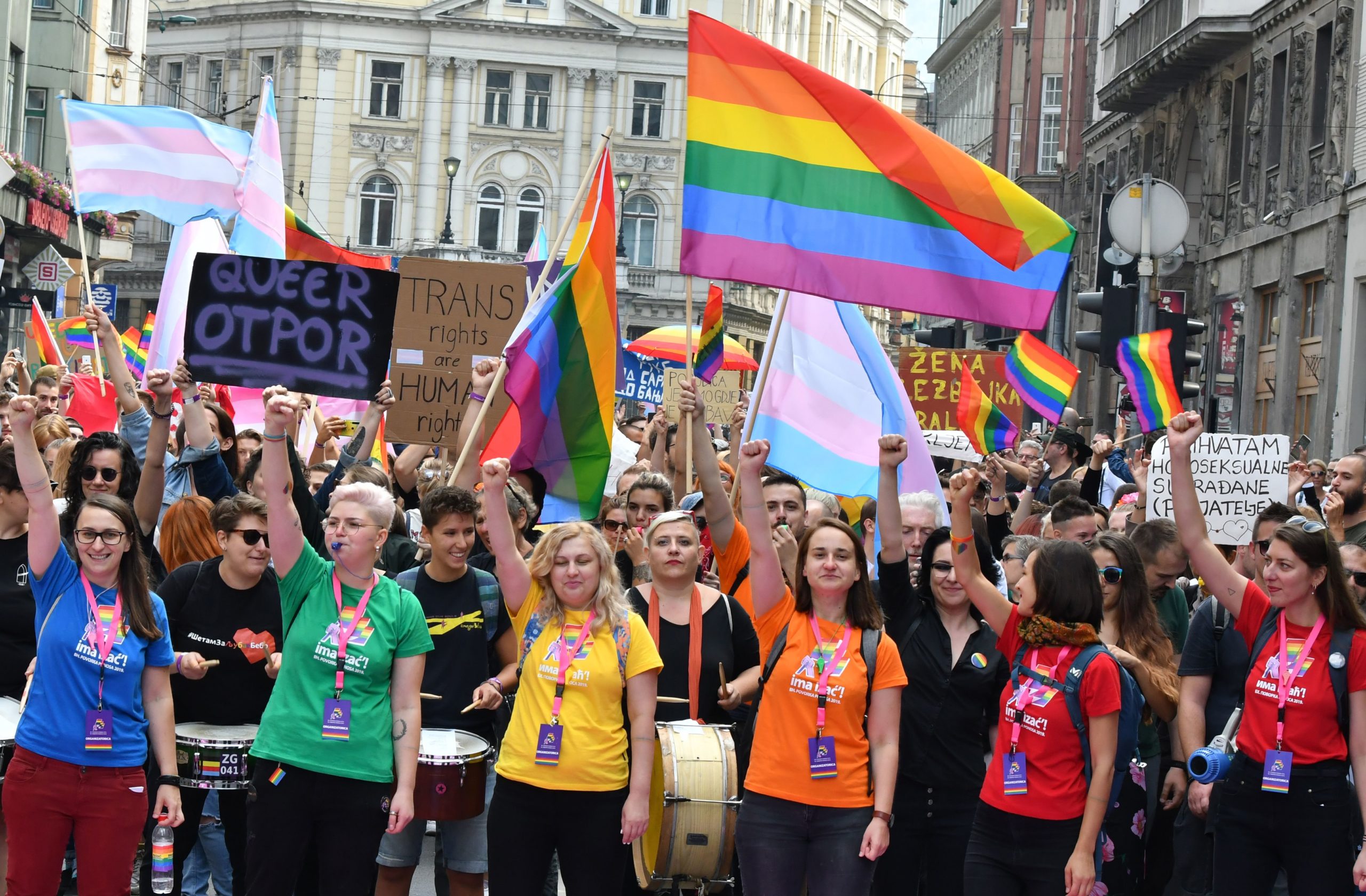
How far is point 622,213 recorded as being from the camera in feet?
188

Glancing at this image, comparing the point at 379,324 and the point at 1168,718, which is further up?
the point at 379,324

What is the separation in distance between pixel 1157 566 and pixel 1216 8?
23.3 meters

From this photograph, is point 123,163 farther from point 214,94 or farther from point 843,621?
point 214,94

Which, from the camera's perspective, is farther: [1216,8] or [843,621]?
[1216,8]

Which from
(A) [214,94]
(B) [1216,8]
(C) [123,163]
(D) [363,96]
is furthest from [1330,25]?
(A) [214,94]

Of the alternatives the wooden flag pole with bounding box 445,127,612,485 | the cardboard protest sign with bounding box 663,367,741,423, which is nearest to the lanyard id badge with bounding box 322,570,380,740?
the wooden flag pole with bounding box 445,127,612,485

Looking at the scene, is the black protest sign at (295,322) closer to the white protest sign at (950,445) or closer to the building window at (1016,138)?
the white protest sign at (950,445)

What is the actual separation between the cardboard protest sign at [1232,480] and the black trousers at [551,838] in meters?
3.82

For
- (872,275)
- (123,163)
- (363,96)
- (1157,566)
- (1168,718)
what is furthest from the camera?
(363,96)

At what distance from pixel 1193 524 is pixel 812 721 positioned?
1.66 metres

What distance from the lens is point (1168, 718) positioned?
269 inches

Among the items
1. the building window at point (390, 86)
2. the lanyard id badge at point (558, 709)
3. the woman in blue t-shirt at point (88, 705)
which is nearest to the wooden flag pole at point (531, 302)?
the lanyard id badge at point (558, 709)

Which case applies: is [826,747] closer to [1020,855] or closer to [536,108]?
[1020,855]

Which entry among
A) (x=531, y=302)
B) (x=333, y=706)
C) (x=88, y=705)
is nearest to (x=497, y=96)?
(x=531, y=302)
